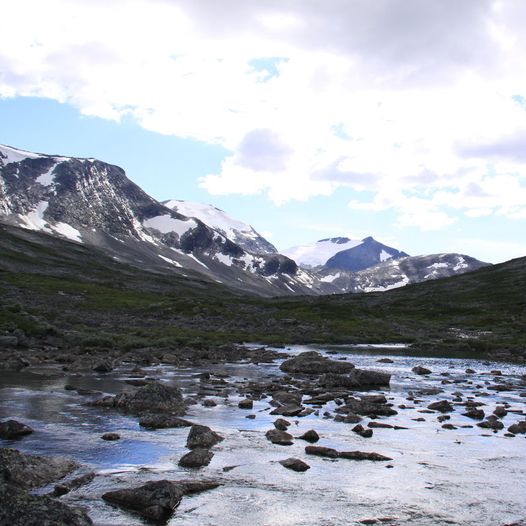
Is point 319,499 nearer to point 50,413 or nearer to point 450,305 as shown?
point 50,413

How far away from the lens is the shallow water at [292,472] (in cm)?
1678

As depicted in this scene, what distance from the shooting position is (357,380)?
44.3 meters

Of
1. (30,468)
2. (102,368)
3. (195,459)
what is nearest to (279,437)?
(195,459)

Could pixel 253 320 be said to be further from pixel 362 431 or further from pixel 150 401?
pixel 362 431

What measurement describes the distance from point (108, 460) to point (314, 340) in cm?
7397

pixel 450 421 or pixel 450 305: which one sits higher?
pixel 450 305

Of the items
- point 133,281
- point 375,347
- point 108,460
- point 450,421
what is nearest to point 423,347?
point 375,347

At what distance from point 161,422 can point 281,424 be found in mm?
5438

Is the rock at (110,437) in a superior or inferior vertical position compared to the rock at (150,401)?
inferior

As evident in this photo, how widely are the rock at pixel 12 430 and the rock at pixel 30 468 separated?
4.71 metres

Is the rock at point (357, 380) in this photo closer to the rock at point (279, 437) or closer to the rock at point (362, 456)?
the rock at point (279, 437)

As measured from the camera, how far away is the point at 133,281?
19925 centimetres

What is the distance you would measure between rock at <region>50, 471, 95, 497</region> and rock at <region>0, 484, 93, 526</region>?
2.81 m

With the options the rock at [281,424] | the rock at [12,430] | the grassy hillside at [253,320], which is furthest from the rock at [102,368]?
the rock at [281,424]
